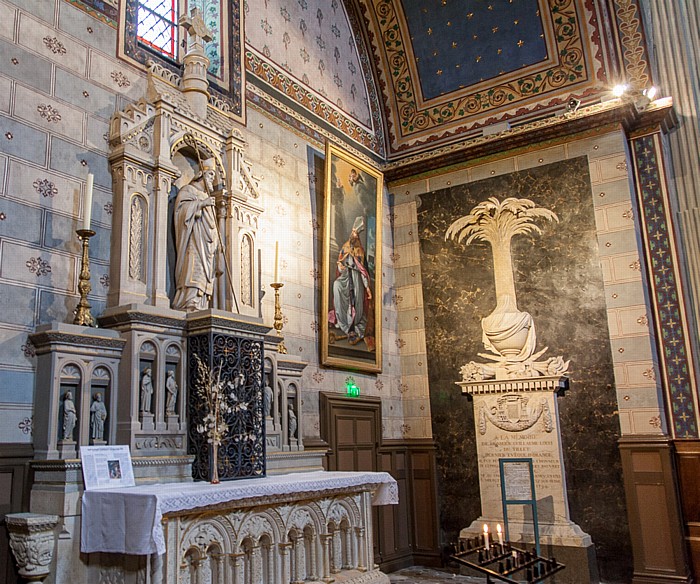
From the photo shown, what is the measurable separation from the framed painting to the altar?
271cm

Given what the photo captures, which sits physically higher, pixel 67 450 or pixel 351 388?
pixel 351 388

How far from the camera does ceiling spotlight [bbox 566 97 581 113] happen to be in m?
9.65

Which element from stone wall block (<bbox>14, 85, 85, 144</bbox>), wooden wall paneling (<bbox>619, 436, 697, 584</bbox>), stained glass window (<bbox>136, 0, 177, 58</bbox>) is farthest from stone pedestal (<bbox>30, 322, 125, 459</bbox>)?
wooden wall paneling (<bbox>619, 436, 697, 584</bbox>)

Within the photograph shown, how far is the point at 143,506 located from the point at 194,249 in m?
2.81

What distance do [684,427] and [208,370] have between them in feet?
19.3

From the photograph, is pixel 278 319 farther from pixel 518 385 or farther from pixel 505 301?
pixel 505 301

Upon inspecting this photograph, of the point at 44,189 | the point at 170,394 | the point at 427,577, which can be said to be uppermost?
the point at 44,189

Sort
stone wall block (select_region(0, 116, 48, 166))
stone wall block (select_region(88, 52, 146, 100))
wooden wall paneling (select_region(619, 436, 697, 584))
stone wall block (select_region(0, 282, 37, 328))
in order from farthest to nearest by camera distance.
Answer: wooden wall paneling (select_region(619, 436, 697, 584)) → stone wall block (select_region(88, 52, 146, 100)) → stone wall block (select_region(0, 116, 48, 166)) → stone wall block (select_region(0, 282, 37, 328))

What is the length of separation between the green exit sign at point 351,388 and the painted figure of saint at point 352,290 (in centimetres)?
51

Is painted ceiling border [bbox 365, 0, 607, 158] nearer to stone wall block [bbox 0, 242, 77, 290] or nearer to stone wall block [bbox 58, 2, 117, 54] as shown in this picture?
stone wall block [bbox 58, 2, 117, 54]

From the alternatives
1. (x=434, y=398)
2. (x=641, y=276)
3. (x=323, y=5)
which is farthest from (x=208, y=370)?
(x=323, y=5)

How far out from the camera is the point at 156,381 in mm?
5879

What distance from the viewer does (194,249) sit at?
669cm

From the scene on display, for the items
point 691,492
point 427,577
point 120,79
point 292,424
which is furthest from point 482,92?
point 427,577
